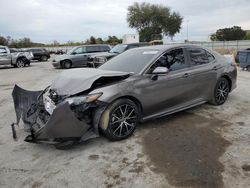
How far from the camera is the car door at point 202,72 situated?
551cm

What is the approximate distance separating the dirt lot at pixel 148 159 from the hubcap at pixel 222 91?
41.9 inches

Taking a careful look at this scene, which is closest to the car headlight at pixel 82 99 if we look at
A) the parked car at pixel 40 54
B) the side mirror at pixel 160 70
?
the side mirror at pixel 160 70

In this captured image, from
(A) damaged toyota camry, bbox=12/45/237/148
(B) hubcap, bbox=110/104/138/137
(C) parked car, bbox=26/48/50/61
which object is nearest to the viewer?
(A) damaged toyota camry, bbox=12/45/237/148

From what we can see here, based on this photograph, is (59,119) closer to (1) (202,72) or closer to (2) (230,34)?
(1) (202,72)

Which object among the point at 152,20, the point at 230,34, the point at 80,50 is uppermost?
the point at 152,20

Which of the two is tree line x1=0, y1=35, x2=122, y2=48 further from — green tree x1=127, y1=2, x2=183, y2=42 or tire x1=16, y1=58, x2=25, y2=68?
tire x1=16, y1=58, x2=25, y2=68

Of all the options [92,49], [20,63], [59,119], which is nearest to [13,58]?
[20,63]

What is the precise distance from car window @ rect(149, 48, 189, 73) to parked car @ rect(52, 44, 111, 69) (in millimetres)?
13920

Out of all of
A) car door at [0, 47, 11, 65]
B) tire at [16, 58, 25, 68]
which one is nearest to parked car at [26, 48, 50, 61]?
tire at [16, 58, 25, 68]

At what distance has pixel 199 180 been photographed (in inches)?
123

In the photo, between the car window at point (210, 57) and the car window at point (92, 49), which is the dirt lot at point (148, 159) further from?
the car window at point (92, 49)

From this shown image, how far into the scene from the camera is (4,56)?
19844mm

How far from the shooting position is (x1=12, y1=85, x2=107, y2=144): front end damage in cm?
371

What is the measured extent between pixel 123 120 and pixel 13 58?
1861 cm
